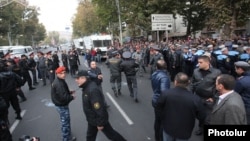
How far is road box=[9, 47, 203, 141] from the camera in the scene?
7.25 m

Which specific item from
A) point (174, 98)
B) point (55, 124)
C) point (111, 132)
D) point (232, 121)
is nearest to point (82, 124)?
point (55, 124)

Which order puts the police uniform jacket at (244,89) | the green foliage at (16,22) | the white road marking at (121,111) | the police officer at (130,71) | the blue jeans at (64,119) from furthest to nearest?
the green foliage at (16,22) < the police officer at (130,71) < the white road marking at (121,111) < the blue jeans at (64,119) < the police uniform jacket at (244,89)

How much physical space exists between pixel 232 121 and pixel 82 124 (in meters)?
5.16

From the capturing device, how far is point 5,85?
8367 mm

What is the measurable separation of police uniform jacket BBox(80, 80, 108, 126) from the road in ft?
5.50

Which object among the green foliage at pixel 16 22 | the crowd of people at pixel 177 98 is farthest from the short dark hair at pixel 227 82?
the green foliage at pixel 16 22

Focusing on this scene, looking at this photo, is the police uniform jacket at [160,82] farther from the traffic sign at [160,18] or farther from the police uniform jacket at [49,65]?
the traffic sign at [160,18]

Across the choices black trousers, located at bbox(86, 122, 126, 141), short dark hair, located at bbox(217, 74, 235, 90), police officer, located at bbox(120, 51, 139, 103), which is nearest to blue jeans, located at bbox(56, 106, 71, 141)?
black trousers, located at bbox(86, 122, 126, 141)

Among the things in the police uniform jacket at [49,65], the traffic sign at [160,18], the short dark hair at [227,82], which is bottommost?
the police uniform jacket at [49,65]

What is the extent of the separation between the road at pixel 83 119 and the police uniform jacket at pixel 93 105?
168cm

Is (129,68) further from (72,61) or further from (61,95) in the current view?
(72,61)

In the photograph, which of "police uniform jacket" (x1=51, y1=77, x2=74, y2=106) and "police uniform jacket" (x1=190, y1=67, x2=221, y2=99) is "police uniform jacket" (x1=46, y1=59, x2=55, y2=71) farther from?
"police uniform jacket" (x1=190, y1=67, x2=221, y2=99)

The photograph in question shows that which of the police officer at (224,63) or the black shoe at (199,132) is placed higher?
the police officer at (224,63)

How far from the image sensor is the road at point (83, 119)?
7.25m
